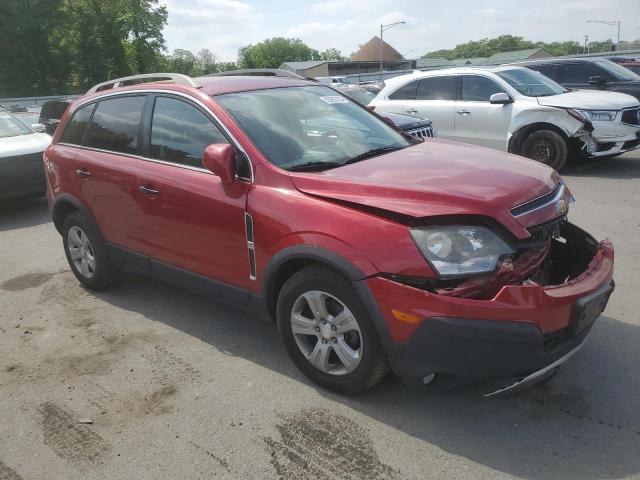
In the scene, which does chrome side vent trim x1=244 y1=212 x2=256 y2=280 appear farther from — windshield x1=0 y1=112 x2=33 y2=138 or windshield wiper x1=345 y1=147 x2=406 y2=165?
windshield x1=0 y1=112 x2=33 y2=138

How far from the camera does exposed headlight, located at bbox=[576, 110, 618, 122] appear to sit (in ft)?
27.1

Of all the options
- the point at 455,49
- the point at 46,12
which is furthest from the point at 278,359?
the point at 455,49

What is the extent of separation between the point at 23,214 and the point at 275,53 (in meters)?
119

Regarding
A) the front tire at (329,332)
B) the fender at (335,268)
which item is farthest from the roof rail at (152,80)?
the front tire at (329,332)

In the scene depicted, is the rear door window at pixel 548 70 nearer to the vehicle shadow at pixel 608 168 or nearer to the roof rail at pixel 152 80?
the vehicle shadow at pixel 608 168

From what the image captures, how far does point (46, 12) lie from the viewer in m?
44.5

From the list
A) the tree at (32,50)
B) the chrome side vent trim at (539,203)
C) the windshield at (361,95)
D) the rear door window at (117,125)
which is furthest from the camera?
the tree at (32,50)

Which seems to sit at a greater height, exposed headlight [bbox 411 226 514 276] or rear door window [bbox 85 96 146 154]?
rear door window [bbox 85 96 146 154]

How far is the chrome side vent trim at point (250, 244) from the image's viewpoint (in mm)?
3262

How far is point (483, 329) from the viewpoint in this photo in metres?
2.46

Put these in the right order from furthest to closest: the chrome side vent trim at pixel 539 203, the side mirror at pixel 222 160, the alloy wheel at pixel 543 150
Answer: the alloy wheel at pixel 543 150
the side mirror at pixel 222 160
the chrome side vent trim at pixel 539 203

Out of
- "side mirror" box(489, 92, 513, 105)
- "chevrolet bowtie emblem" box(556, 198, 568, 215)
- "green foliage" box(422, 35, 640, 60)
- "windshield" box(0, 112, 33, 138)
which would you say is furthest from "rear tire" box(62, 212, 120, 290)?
"green foliage" box(422, 35, 640, 60)

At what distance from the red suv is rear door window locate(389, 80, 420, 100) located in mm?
5924

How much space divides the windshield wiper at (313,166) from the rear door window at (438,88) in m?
6.89
